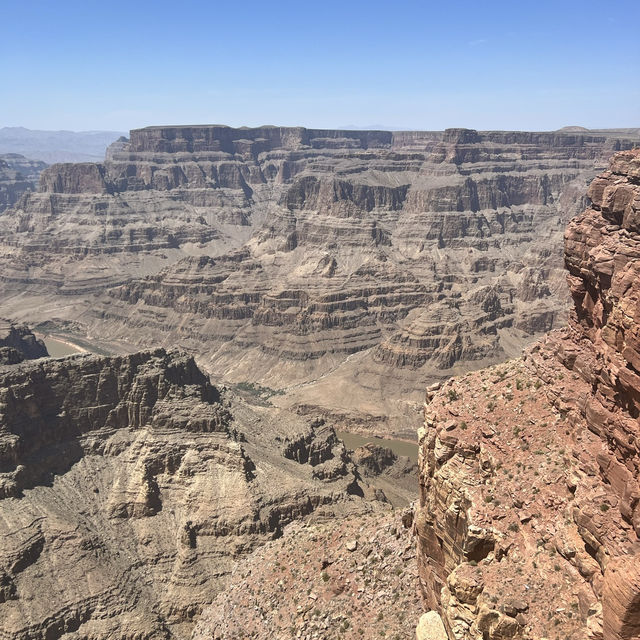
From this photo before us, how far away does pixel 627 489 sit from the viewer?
25766 millimetres

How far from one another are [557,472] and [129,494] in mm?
45976

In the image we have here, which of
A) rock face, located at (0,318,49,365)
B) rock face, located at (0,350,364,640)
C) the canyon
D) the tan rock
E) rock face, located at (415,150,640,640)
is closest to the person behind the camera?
rock face, located at (415,150,640,640)

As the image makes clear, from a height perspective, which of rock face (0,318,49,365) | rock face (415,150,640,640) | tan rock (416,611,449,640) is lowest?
rock face (0,318,49,365)

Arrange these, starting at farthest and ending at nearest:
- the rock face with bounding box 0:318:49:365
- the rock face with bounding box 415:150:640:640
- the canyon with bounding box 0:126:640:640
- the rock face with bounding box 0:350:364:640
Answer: the rock face with bounding box 0:318:49:365 → the rock face with bounding box 0:350:364:640 → the canyon with bounding box 0:126:640:640 → the rock face with bounding box 415:150:640:640

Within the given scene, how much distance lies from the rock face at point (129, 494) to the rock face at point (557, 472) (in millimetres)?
29303

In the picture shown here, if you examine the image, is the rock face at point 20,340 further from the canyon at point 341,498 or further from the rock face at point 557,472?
the rock face at point 557,472

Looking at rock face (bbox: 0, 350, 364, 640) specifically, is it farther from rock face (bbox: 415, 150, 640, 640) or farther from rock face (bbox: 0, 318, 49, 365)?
rock face (bbox: 0, 318, 49, 365)

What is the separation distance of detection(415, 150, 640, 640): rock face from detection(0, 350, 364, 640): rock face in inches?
1154

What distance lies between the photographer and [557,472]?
1203 inches

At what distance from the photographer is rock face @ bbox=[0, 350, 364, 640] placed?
55719 millimetres

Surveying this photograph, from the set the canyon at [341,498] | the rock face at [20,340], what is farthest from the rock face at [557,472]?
the rock face at [20,340]

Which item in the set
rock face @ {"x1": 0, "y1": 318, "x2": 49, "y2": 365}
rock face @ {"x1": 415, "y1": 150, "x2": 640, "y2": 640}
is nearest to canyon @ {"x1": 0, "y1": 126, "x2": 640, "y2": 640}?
rock face @ {"x1": 415, "y1": 150, "x2": 640, "y2": 640}

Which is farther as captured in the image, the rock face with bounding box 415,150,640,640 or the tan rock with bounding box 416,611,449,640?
the tan rock with bounding box 416,611,449,640

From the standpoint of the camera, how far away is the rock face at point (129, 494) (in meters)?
55.7
